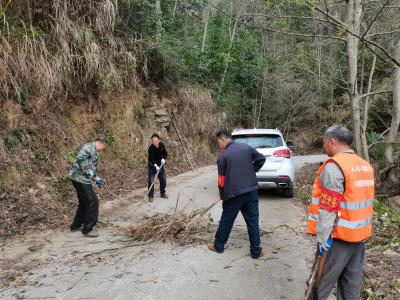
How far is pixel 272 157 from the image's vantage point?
9.84 meters

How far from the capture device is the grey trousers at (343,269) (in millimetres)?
3424

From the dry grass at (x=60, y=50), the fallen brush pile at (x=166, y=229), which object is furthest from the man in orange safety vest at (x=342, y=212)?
the dry grass at (x=60, y=50)

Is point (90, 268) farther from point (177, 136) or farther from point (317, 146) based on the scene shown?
point (317, 146)

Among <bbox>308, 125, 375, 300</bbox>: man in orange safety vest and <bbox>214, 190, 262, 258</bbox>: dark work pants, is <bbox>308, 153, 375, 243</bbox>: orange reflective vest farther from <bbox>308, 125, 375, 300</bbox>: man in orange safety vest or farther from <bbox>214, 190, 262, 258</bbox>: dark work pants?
<bbox>214, 190, 262, 258</bbox>: dark work pants

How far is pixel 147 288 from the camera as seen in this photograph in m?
4.66

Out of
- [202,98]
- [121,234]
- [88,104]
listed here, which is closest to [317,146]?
[202,98]

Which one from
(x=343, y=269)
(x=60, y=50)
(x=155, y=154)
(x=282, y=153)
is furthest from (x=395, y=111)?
(x=60, y=50)

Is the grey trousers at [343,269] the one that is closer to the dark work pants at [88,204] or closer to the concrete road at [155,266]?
the concrete road at [155,266]

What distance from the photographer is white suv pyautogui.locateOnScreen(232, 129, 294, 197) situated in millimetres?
9781

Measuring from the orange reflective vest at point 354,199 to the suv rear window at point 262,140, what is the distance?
A: 21.4 feet

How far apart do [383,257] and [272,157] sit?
15.4ft

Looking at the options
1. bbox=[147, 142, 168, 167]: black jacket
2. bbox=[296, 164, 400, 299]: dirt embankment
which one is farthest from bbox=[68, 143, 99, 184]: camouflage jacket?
bbox=[296, 164, 400, 299]: dirt embankment

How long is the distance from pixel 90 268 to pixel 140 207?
386cm

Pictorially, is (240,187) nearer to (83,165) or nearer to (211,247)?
(211,247)
